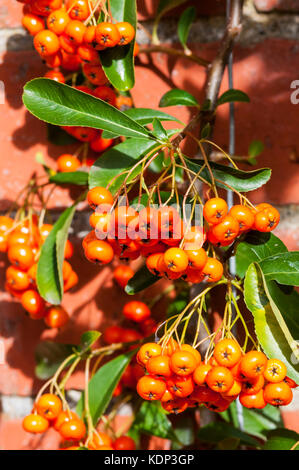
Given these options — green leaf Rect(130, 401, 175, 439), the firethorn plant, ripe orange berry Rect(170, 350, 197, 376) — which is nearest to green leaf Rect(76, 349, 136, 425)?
the firethorn plant

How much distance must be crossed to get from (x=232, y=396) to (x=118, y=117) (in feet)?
1.30

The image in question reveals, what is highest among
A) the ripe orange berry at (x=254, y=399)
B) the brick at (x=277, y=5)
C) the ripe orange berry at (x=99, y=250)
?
the brick at (x=277, y=5)

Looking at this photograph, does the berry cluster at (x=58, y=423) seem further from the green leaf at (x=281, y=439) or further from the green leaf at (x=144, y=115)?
the green leaf at (x=144, y=115)

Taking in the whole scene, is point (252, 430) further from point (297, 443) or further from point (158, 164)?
point (158, 164)

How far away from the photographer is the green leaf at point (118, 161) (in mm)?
817

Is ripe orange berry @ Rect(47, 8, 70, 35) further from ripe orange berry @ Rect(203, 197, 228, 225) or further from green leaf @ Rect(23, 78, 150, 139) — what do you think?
ripe orange berry @ Rect(203, 197, 228, 225)

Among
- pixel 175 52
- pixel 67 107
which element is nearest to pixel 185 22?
pixel 175 52

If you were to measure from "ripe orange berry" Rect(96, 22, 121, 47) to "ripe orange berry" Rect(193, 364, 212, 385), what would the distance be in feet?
1.48

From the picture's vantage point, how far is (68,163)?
3.39ft

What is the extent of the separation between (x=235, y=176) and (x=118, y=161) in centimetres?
18

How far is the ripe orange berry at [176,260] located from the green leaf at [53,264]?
28 cm

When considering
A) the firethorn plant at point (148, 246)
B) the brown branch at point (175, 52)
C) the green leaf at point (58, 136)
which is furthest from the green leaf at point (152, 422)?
the brown branch at point (175, 52)

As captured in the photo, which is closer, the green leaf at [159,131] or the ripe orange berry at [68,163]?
the green leaf at [159,131]
